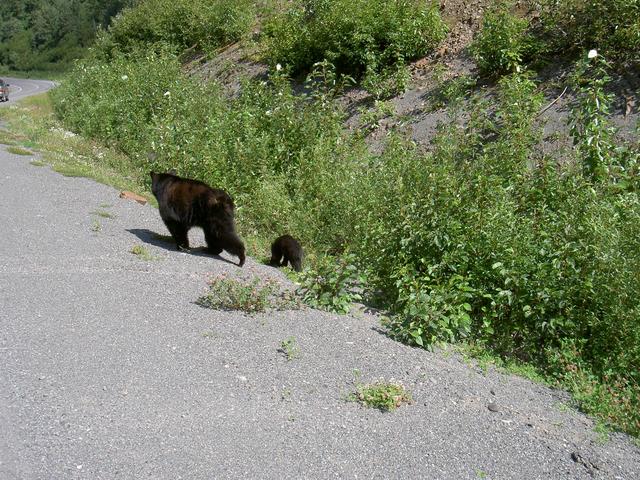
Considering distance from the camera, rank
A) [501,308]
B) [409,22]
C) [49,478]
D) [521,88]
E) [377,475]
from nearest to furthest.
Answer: [49,478], [377,475], [501,308], [521,88], [409,22]

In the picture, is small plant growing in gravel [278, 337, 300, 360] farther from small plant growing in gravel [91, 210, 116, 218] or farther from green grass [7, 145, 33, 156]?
green grass [7, 145, 33, 156]

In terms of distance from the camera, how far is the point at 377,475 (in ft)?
14.8

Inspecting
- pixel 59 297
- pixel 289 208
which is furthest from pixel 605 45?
pixel 59 297

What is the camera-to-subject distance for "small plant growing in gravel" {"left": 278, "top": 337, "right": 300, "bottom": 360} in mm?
6195

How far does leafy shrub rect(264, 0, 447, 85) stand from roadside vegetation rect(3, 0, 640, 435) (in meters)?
0.05

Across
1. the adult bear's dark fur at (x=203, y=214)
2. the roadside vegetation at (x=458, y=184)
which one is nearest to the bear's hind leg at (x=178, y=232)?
the adult bear's dark fur at (x=203, y=214)

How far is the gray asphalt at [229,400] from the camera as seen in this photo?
441cm

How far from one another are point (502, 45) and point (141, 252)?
9.38 m

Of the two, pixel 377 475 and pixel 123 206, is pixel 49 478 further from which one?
pixel 123 206

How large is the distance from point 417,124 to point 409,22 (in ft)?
12.3

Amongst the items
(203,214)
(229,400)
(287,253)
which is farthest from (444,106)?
(229,400)

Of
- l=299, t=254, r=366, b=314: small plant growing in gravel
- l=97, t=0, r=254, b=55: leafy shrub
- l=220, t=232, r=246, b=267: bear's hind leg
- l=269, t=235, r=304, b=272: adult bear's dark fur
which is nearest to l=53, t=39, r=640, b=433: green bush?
l=299, t=254, r=366, b=314: small plant growing in gravel

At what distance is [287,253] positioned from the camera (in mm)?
10484

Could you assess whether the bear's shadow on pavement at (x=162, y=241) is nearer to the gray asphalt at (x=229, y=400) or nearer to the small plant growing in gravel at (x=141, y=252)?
the small plant growing in gravel at (x=141, y=252)
